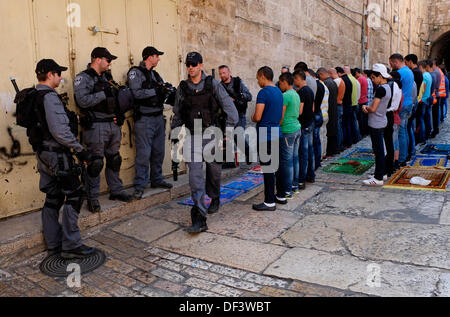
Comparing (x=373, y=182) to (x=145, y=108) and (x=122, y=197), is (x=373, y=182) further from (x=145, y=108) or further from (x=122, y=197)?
(x=122, y=197)

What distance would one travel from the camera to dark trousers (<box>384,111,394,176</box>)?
6.06 meters

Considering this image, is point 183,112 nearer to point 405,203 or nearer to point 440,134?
point 405,203

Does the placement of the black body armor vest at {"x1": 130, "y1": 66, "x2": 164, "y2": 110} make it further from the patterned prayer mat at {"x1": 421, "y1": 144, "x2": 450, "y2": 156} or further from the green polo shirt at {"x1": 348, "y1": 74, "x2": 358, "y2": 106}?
the patterned prayer mat at {"x1": 421, "y1": 144, "x2": 450, "y2": 156}

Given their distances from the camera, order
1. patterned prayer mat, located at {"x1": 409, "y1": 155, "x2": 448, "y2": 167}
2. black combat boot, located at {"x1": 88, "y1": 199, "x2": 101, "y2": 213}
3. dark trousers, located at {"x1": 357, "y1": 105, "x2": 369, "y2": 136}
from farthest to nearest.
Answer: dark trousers, located at {"x1": 357, "y1": 105, "x2": 369, "y2": 136} → patterned prayer mat, located at {"x1": 409, "y1": 155, "x2": 448, "y2": 167} → black combat boot, located at {"x1": 88, "y1": 199, "x2": 101, "y2": 213}

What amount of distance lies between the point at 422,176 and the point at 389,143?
2.51 ft

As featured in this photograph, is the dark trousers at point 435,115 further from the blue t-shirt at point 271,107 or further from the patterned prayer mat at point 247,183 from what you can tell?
the blue t-shirt at point 271,107

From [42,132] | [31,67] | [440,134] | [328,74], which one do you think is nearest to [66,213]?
[42,132]

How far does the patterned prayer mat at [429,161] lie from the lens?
7.10 meters

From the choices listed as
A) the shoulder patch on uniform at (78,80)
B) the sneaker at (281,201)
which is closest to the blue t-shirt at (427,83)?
the sneaker at (281,201)

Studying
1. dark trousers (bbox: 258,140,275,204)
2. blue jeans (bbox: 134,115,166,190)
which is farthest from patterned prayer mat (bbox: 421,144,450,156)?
blue jeans (bbox: 134,115,166,190)

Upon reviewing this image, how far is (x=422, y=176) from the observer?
20.7ft

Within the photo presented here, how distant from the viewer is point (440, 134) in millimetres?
10461

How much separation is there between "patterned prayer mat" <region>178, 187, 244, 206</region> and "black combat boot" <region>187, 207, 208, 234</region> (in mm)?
954

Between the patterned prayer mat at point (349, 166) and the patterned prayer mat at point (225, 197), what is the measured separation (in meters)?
2.05
